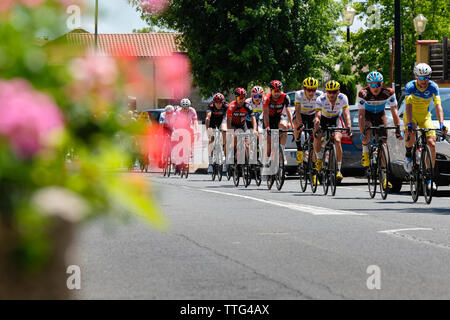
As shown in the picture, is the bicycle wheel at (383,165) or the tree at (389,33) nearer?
the bicycle wheel at (383,165)

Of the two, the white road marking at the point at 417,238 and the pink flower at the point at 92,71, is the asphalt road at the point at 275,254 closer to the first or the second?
the white road marking at the point at 417,238

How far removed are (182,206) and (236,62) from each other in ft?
100

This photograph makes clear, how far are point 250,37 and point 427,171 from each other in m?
31.2

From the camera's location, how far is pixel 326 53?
47594 millimetres

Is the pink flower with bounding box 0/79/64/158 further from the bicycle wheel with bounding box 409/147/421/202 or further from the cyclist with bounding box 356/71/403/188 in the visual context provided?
the cyclist with bounding box 356/71/403/188

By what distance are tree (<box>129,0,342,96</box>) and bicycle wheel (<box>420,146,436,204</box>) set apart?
97.0 ft

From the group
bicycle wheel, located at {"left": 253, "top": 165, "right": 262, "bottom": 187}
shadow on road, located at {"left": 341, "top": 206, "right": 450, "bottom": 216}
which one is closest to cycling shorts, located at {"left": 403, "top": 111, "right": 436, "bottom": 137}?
shadow on road, located at {"left": 341, "top": 206, "right": 450, "bottom": 216}

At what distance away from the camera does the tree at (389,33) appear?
60.7 m

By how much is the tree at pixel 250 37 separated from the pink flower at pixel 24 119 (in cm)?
4123

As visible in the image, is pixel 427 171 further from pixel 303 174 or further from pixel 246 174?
pixel 246 174

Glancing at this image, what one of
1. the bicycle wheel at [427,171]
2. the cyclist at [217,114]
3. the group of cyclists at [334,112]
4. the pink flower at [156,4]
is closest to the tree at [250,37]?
the cyclist at [217,114]

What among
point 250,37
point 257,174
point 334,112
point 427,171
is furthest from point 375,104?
point 250,37

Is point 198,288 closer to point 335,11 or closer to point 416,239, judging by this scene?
point 416,239

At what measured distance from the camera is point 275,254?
867 cm
